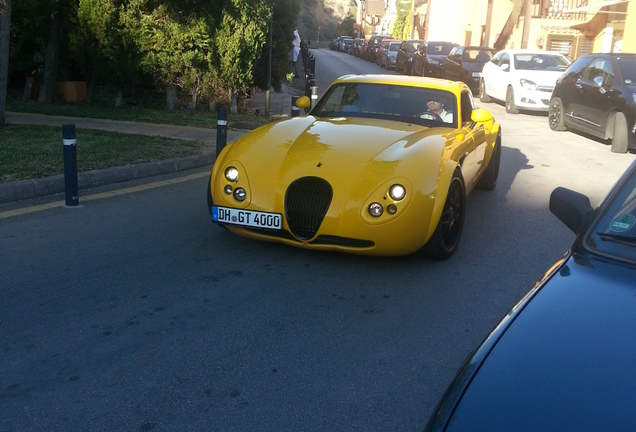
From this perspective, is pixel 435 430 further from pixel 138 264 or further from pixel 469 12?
pixel 469 12

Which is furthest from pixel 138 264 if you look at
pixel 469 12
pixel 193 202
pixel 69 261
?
pixel 469 12

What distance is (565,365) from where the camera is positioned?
202cm

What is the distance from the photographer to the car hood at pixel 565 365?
1.79m

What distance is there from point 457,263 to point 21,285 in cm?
323

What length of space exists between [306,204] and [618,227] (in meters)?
2.72

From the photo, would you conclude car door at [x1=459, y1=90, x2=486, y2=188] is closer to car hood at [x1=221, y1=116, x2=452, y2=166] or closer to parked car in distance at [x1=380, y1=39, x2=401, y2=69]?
car hood at [x1=221, y1=116, x2=452, y2=166]

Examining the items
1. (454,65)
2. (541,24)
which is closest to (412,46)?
(541,24)

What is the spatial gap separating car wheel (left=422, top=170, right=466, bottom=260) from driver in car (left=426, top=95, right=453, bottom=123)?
1.01 metres

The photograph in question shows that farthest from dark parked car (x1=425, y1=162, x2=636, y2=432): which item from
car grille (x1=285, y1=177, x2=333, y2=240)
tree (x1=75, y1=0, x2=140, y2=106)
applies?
tree (x1=75, y1=0, x2=140, y2=106)

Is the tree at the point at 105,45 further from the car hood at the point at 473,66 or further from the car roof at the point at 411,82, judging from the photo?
the car hood at the point at 473,66

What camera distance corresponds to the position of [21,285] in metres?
4.81

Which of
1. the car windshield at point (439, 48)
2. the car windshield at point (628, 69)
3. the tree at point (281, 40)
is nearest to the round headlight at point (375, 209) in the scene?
the car windshield at point (628, 69)

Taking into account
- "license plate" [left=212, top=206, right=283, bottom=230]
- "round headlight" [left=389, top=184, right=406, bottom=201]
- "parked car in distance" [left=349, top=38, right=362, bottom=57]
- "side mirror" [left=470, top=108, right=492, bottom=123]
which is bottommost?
"license plate" [left=212, top=206, right=283, bottom=230]

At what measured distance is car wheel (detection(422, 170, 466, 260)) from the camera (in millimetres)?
5426
